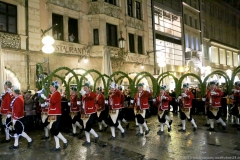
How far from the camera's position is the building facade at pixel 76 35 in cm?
1583

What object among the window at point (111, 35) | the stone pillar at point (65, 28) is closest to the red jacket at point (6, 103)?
the stone pillar at point (65, 28)

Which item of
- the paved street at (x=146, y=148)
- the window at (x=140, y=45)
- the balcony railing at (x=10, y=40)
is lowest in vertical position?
the paved street at (x=146, y=148)

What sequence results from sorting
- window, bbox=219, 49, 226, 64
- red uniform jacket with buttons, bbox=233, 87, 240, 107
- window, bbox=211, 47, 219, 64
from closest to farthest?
1. red uniform jacket with buttons, bbox=233, 87, 240, 107
2. window, bbox=211, 47, 219, 64
3. window, bbox=219, 49, 226, 64

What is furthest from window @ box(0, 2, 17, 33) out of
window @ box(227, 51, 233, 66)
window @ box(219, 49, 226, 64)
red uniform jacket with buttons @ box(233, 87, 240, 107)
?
window @ box(227, 51, 233, 66)

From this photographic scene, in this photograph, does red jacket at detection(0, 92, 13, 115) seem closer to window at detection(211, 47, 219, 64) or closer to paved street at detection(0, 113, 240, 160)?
paved street at detection(0, 113, 240, 160)

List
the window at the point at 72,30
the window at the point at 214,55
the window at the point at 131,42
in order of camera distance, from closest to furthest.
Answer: the window at the point at 72,30, the window at the point at 131,42, the window at the point at 214,55

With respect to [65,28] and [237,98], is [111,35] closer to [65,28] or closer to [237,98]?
[65,28]

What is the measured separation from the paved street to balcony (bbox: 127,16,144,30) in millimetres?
14453

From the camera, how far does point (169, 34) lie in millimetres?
29250

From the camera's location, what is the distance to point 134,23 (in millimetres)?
24500

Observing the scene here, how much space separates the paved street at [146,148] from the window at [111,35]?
11181 mm

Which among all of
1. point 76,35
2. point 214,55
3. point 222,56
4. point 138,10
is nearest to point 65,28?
point 76,35

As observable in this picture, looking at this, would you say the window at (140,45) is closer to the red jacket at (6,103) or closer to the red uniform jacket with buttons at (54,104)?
the red jacket at (6,103)

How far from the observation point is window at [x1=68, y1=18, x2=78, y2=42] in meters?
19.3
